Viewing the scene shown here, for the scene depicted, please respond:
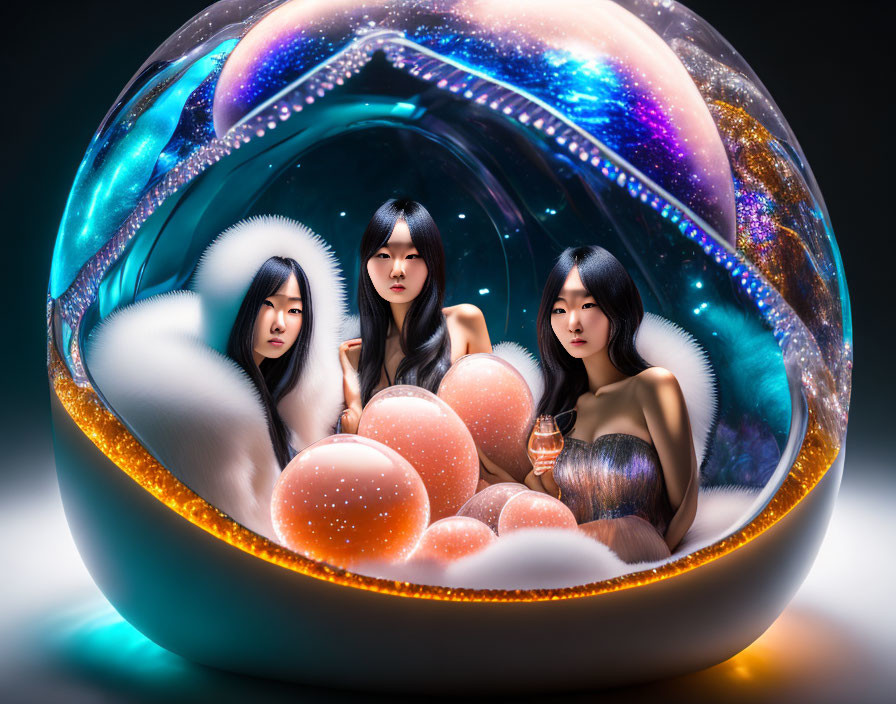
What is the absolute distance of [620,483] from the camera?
219 centimetres

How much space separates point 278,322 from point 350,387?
0.28m

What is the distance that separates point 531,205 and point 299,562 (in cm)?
121

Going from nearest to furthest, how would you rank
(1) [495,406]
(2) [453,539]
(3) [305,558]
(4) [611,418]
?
(3) [305,558] → (2) [453,539] → (4) [611,418] → (1) [495,406]

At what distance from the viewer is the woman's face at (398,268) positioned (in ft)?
8.66

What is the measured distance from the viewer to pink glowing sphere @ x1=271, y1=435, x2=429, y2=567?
6.45 feet

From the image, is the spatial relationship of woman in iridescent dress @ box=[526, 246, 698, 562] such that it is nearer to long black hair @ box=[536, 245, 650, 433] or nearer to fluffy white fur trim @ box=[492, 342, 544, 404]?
long black hair @ box=[536, 245, 650, 433]

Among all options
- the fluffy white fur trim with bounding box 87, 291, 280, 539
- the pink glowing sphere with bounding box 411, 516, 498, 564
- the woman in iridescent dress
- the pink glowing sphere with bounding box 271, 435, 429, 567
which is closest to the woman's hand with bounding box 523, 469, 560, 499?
the woman in iridescent dress

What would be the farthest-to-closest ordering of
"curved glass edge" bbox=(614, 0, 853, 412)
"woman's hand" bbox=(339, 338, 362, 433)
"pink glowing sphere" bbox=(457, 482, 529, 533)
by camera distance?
1. "woman's hand" bbox=(339, 338, 362, 433)
2. "pink glowing sphere" bbox=(457, 482, 529, 533)
3. "curved glass edge" bbox=(614, 0, 853, 412)

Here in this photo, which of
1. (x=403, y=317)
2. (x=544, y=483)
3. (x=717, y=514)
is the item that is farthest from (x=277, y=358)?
(x=717, y=514)

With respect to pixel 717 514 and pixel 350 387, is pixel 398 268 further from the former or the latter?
pixel 717 514

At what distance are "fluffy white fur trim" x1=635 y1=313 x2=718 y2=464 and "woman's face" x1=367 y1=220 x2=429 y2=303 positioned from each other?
1.79 ft

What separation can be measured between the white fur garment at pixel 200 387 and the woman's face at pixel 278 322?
7 cm

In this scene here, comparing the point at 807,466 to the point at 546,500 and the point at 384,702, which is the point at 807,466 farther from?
the point at 384,702

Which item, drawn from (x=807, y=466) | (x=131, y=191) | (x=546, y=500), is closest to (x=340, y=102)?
(x=131, y=191)
